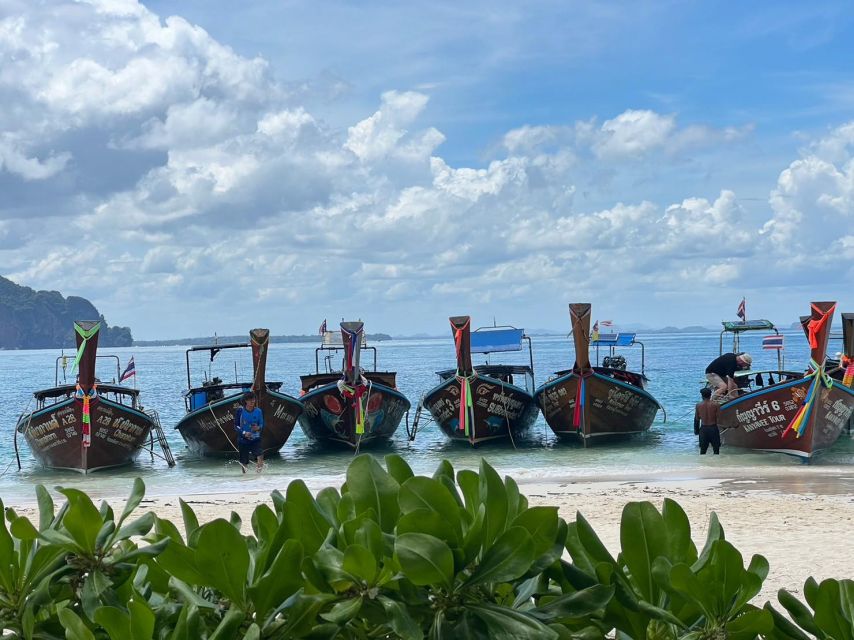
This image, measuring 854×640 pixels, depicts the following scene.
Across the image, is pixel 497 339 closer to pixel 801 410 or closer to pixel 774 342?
pixel 774 342

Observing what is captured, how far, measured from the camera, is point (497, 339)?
23438 mm

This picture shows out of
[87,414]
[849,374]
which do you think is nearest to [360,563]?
[87,414]

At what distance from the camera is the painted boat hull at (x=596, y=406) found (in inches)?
836

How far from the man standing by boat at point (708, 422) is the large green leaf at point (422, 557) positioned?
18.6 metres

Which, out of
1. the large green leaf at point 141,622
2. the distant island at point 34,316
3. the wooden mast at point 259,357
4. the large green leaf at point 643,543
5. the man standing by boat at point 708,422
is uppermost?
the distant island at point 34,316

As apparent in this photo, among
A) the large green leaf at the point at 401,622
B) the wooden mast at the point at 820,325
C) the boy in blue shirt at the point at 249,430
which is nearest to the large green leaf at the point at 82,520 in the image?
the large green leaf at the point at 401,622

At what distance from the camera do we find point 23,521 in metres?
A: 1.89

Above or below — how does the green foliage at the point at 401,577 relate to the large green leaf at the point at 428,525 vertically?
below

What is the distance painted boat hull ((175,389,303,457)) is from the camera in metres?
20.3

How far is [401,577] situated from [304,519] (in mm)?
261

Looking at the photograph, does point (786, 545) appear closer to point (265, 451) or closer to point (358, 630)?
point (358, 630)

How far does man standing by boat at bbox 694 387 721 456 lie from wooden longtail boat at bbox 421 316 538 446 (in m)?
4.28

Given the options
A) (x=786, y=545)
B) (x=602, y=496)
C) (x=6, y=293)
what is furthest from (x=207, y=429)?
(x=6, y=293)

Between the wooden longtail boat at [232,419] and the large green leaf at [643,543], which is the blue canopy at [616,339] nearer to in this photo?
the wooden longtail boat at [232,419]
